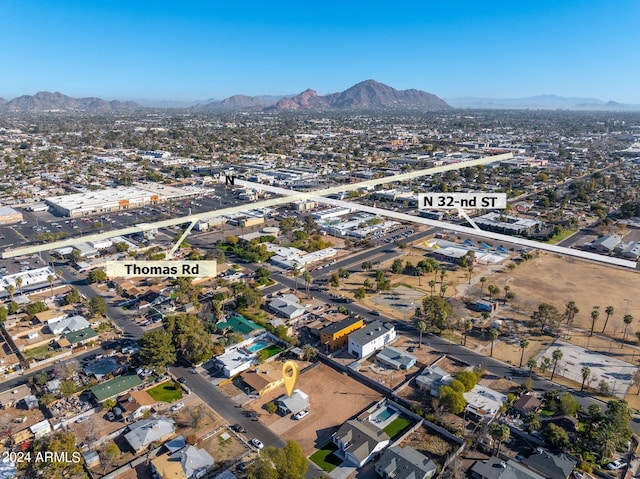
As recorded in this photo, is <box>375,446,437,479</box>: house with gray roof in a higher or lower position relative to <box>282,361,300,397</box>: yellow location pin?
higher

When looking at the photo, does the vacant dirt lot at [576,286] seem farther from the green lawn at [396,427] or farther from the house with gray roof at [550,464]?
the green lawn at [396,427]

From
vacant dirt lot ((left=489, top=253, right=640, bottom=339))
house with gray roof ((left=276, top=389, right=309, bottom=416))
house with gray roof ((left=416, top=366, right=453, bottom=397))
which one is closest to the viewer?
house with gray roof ((left=276, top=389, right=309, bottom=416))

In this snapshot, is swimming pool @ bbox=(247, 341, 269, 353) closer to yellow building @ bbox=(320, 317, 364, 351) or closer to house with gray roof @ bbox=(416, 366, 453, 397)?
yellow building @ bbox=(320, 317, 364, 351)

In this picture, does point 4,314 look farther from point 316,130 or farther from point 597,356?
point 316,130

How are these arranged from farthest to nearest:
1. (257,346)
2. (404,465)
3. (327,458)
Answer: (257,346), (327,458), (404,465)

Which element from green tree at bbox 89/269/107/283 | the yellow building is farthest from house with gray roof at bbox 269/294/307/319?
green tree at bbox 89/269/107/283

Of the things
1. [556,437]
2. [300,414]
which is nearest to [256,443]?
[300,414]

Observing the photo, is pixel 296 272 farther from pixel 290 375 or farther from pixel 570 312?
pixel 570 312

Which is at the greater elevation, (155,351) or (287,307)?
(155,351)
